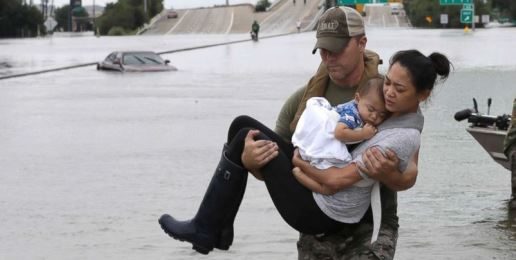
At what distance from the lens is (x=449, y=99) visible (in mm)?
27875

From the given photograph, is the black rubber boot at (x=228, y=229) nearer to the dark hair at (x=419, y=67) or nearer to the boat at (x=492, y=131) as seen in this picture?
the dark hair at (x=419, y=67)

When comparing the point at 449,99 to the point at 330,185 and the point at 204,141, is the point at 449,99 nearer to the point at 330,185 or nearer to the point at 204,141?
the point at 204,141

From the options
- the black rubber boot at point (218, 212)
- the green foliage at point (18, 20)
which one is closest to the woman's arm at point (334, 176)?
the black rubber boot at point (218, 212)

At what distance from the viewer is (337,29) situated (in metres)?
4.85

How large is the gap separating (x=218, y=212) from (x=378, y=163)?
673mm

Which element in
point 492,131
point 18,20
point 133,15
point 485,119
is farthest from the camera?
point 133,15

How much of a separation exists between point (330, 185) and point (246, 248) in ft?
18.5

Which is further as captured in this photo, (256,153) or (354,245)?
(354,245)

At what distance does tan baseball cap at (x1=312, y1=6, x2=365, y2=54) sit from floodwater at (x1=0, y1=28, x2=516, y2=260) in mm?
1115

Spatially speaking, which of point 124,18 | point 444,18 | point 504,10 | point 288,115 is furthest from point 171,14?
point 288,115

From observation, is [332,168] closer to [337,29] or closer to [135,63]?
[337,29]

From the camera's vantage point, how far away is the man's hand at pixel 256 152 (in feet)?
15.3

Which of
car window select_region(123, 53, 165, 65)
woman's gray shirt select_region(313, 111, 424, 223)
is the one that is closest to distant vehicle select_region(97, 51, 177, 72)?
car window select_region(123, 53, 165, 65)

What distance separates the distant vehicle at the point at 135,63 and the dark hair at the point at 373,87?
129 ft
